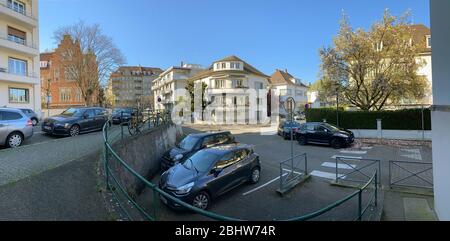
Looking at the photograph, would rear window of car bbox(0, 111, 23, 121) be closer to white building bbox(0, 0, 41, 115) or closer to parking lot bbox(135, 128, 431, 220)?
parking lot bbox(135, 128, 431, 220)

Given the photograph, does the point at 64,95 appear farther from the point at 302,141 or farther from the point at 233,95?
the point at 302,141

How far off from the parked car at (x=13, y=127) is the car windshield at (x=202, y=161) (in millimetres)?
6821

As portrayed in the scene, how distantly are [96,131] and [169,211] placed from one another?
9.27 m

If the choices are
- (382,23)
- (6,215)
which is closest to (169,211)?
(6,215)

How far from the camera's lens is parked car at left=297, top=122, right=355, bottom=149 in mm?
15599

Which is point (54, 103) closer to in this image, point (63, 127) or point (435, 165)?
point (63, 127)

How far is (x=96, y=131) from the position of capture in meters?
13.6

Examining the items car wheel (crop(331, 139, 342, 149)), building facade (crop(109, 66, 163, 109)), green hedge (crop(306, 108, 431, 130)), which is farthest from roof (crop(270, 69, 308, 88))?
building facade (crop(109, 66, 163, 109))

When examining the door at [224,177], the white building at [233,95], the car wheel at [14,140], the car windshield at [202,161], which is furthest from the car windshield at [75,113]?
the white building at [233,95]

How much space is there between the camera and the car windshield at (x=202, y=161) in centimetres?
730

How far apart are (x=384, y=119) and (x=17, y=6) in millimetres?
36793

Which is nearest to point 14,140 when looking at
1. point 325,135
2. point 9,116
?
point 9,116

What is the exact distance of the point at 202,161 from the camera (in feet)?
25.1

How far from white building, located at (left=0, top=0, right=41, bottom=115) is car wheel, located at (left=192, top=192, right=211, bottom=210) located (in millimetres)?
25404
